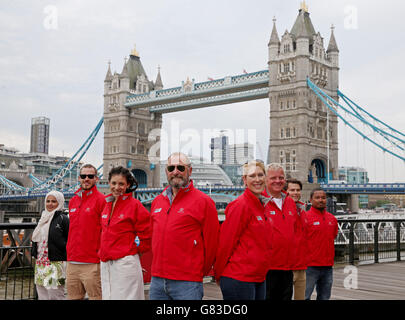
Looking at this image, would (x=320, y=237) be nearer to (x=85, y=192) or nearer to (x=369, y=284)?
(x=85, y=192)

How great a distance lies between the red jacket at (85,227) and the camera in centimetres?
404

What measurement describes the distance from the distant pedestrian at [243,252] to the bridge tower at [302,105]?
36.9 m

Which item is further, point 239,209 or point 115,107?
point 115,107

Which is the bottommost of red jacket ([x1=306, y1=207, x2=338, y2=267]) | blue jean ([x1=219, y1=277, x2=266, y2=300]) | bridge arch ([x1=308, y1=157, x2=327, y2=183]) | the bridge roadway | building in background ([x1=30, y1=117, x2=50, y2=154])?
the bridge roadway

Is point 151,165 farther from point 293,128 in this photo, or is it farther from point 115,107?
point 293,128

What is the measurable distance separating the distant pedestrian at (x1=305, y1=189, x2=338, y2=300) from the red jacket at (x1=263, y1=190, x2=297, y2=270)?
2.82ft

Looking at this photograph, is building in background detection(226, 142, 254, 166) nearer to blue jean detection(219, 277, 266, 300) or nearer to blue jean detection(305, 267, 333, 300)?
blue jean detection(305, 267, 333, 300)

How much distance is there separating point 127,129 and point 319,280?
52270 mm

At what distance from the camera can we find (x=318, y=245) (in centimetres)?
458

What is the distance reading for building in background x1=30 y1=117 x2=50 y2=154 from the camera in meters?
140

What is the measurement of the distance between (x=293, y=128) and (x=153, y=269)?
39.0 m

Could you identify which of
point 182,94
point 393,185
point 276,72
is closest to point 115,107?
point 182,94

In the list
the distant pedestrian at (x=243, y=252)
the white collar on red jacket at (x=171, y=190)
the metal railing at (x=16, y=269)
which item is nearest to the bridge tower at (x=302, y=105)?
the metal railing at (x=16, y=269)

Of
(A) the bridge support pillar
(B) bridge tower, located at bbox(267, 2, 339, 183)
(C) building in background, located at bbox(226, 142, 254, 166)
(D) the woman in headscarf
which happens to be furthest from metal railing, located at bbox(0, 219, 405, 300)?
(C) building in background, located at bbox(226, 142, 254, 166)
